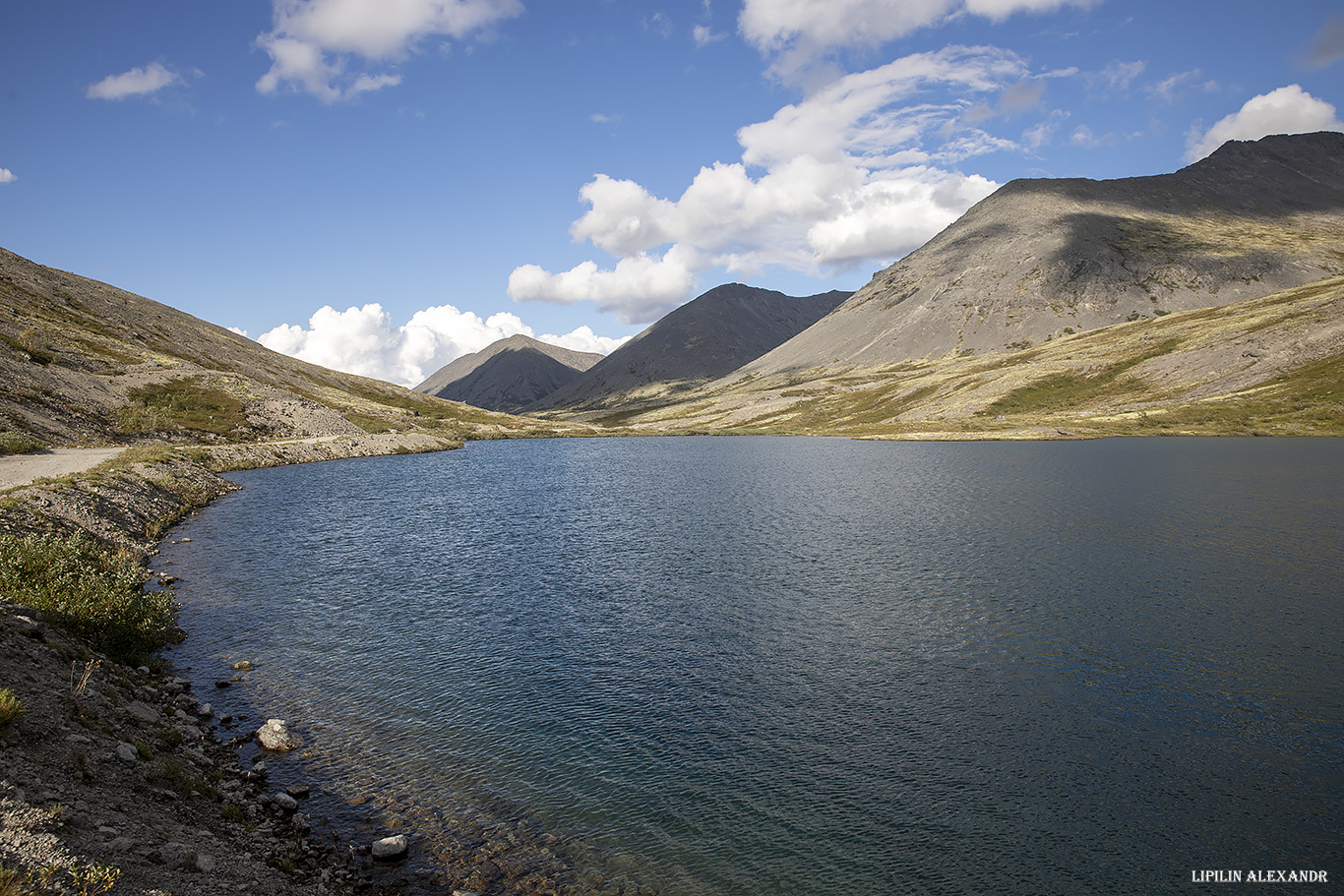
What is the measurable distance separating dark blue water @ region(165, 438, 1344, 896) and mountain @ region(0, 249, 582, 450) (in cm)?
5026

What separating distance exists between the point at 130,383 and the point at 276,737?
390 ft

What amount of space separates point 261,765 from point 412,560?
86.5 ft

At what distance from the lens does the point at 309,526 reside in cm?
5622

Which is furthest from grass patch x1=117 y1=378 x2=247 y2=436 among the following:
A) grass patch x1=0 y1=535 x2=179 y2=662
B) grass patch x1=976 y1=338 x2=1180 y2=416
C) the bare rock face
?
grass patch x1=976 y1=338 x2=1180 y2=416

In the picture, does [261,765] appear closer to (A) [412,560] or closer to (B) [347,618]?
(B) [347,618]

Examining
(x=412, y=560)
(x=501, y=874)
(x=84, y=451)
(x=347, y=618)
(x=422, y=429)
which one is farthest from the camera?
(x=422, y=429)

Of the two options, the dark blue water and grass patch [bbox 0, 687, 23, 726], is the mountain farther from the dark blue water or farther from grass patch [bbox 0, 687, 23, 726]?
grass patch [bbox 0, 687, 23, 726]

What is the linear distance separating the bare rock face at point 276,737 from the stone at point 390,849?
669 cm

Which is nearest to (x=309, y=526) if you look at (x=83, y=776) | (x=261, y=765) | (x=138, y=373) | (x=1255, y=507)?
(x=261, y=765)

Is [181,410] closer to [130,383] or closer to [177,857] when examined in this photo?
[130,383]

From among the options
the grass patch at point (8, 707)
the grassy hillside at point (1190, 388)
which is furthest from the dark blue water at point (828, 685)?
the grassy hillside at point (1190, 388)

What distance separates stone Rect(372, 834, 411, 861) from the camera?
51.0ft

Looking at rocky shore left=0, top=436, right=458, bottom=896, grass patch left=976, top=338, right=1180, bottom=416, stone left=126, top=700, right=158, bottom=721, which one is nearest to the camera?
rocky shore left=0, top=436, right=458, bottom=896

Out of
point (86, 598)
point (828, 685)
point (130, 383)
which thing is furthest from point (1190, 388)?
point (130, 383)
